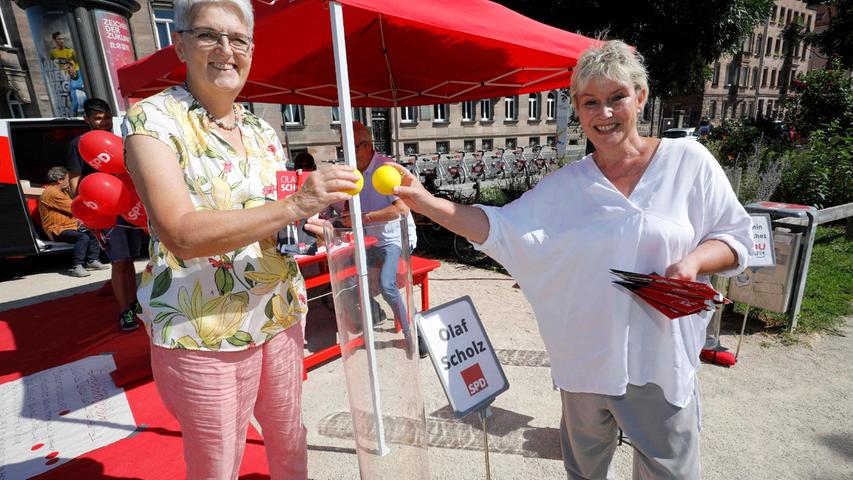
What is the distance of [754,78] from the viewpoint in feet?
140

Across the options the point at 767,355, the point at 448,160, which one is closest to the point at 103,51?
the point at 767,355

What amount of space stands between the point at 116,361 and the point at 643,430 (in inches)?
152

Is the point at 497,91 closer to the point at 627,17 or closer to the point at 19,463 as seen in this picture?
the point at 627,17

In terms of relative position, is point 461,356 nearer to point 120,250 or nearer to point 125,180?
point 125,180

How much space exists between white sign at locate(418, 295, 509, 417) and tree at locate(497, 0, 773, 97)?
740 centimetres

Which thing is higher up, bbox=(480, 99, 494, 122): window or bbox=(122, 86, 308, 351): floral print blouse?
bbox=(480, 99, 494, 122): window

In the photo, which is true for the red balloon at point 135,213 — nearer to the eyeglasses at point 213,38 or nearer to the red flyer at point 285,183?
the red flyer at point 285,183

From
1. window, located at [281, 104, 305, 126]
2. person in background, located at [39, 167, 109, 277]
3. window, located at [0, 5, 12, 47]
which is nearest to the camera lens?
person in background, located at [39, 167, 109, 277]

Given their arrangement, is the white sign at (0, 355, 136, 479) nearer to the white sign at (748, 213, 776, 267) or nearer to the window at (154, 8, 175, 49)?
the white sign at (748, 213, 776, 267)

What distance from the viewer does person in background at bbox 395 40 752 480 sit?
136 cm

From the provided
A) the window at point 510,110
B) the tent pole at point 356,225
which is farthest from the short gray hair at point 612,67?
the window at point 510,110

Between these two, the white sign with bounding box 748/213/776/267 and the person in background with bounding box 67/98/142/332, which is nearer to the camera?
the white sign with bounding box 748/213/776/267

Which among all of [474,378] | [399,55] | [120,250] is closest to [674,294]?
[474,378]


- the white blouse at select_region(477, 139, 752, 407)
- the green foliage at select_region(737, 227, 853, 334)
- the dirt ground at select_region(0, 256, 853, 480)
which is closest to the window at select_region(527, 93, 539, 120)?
the green foliage at select_region(737, 227, 853, 334)
